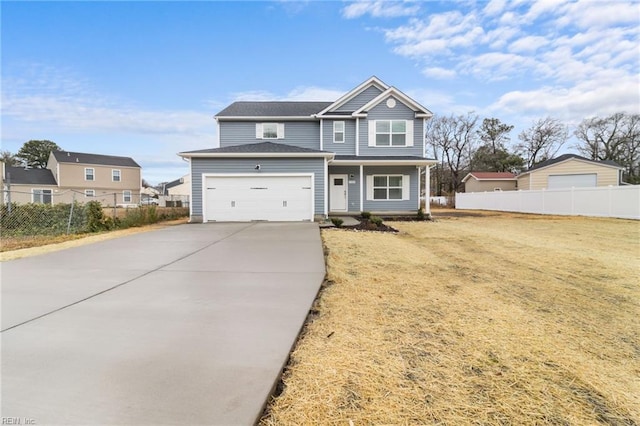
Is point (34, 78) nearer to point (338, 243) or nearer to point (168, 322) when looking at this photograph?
point (338, 243)

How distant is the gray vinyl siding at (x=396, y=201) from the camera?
1638 centimetres

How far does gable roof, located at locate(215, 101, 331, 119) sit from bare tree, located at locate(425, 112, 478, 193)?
28073 millimetres

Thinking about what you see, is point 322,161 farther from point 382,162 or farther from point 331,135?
point 331,135

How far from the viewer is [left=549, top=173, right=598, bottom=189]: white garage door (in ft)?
78.3

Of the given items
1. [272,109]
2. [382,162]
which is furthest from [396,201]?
[272,109]

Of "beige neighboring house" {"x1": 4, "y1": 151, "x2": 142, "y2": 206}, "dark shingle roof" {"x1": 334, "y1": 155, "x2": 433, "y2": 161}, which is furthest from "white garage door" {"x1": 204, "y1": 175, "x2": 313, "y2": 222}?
"beige neighboring house" {"x1": 4, "y1": 151, "x2": 142, "y2": 206}

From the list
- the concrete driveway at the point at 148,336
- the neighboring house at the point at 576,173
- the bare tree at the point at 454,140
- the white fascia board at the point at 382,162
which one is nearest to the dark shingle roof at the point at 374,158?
the white fascia board at the point at 382,162

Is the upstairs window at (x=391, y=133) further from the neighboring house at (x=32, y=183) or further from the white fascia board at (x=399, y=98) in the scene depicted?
the neighboring house at (x=32, y=183)

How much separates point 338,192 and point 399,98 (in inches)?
237

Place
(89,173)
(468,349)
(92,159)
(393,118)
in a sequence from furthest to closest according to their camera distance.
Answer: (92,159)
(89,173)
(393,118)
(468,349)

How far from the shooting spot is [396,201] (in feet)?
54.1

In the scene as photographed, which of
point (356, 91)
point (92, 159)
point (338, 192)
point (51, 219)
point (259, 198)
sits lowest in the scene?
point (51, 219)

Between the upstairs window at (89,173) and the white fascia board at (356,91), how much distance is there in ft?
90.1

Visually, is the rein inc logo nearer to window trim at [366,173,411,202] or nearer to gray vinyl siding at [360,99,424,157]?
window trim at [366,173,411,202]
